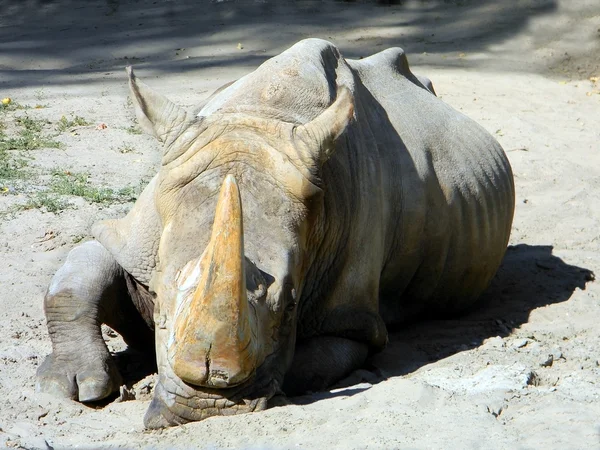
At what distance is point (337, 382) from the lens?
5.12 m

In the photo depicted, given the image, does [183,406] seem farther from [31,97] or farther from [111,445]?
[31,97]

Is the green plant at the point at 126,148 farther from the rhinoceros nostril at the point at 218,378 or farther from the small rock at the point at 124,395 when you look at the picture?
the rhinoceros nostril at the point at 218,378

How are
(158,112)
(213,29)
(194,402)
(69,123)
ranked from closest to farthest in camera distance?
(194,402)
(158,112)
(69,123)
(213,29)

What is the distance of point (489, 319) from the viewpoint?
6.36 m

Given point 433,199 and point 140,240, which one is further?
point 433,199

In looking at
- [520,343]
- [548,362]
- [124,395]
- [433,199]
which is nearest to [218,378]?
[124,395]

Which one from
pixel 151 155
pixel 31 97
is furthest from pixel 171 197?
pixel 31 97

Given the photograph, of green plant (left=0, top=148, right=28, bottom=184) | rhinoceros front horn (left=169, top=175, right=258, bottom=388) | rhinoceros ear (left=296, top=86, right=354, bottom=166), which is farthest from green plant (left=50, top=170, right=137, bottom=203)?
rhinoceros front horn (left=169, top=175, right=258, bottom=388)

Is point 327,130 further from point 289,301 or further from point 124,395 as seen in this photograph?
point 124,395

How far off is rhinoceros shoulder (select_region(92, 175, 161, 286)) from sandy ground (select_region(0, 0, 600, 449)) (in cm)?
59

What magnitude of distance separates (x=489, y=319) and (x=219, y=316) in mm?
2961

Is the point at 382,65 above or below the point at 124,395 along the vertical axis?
above

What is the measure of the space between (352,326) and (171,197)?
1245 millimetres

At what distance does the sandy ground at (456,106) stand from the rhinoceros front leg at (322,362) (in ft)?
0.39
